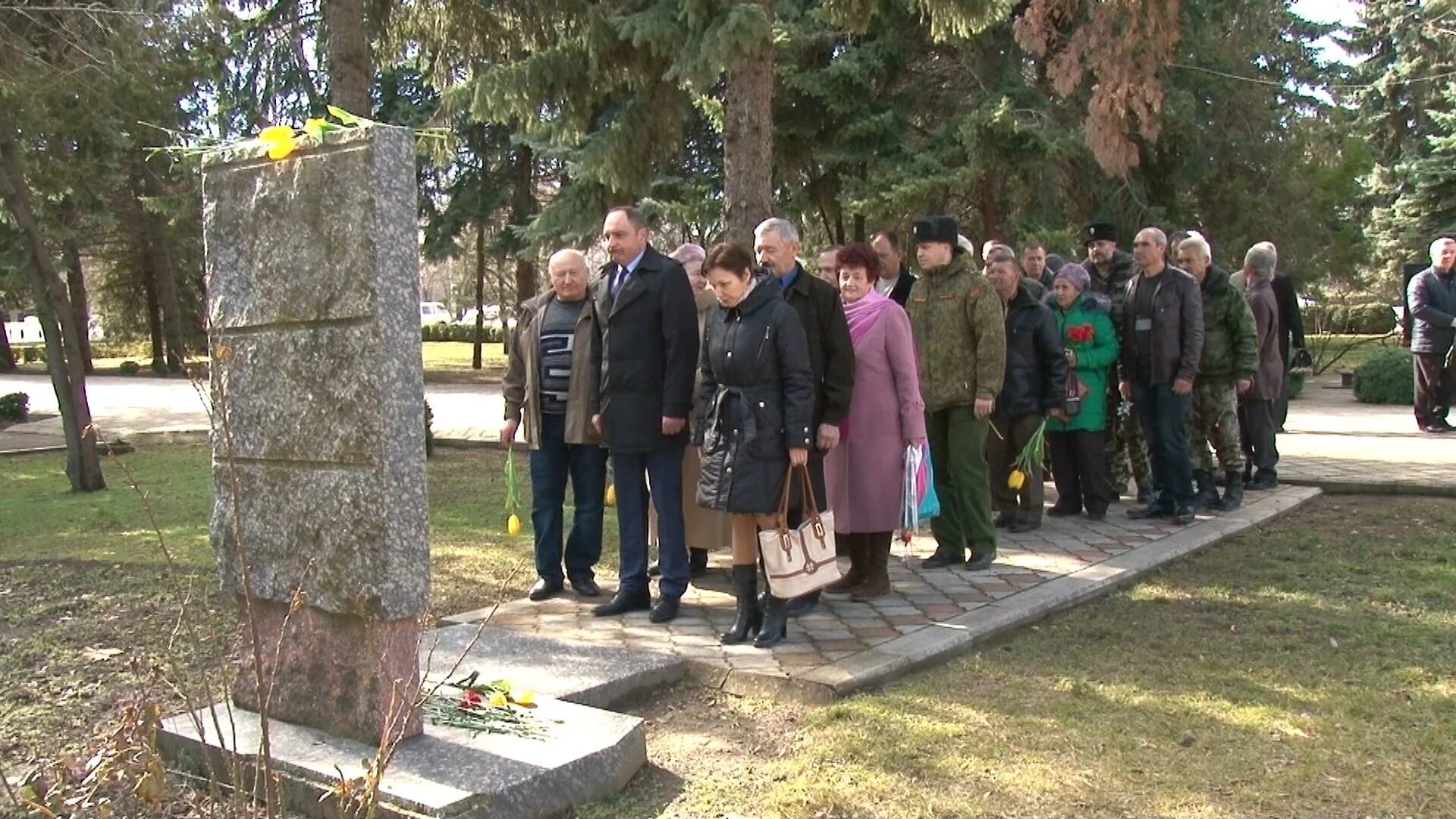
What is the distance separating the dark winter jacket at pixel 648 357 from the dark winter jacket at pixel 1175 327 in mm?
3618

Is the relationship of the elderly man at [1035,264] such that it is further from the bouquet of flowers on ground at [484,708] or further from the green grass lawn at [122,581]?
the bouquet of flowers on ground at [484,708]

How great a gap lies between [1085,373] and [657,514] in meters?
3.59

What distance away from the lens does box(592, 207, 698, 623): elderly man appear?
20.1ft

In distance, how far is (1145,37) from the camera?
8484 millimetres

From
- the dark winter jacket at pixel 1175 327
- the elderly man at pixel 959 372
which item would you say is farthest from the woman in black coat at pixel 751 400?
the dark winter jacket at pixel 1175 327

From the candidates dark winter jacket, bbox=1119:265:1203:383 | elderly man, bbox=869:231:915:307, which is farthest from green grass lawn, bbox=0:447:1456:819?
elderly man, bbox=869:231:915:307

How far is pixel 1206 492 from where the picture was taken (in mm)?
9055

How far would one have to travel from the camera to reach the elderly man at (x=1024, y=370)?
26.5 ft

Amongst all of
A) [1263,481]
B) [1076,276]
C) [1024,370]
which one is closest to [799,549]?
[1024,370]

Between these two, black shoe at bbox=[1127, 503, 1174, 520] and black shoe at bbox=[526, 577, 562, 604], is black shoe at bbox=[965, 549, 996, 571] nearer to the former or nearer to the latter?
black shoe at bbox=[1127, 503, 1174, 520]

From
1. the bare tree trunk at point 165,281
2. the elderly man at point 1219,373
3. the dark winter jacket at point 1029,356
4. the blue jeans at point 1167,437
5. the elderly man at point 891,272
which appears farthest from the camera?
the bare tree trunk at point 165,281

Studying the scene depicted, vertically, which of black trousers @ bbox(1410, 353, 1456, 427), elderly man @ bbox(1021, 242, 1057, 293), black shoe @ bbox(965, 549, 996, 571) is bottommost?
black shoe @ bbox(965, 549, 996, 571)

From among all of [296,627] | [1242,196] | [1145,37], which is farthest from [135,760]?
[1242,196]

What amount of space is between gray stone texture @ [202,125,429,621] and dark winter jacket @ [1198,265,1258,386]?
625 cm
